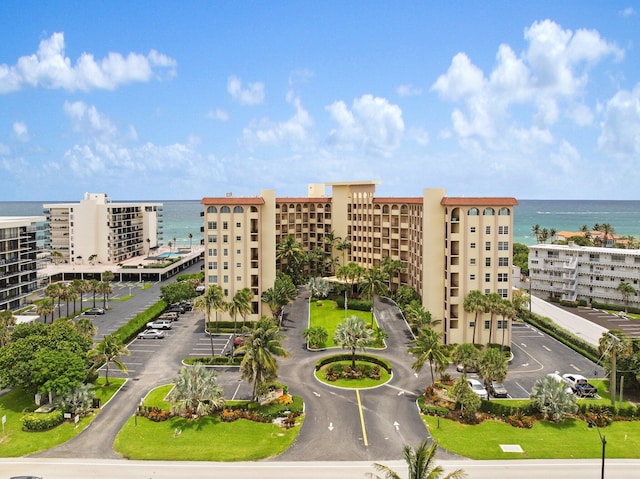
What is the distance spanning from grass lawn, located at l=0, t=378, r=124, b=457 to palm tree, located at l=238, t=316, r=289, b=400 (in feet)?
49.2

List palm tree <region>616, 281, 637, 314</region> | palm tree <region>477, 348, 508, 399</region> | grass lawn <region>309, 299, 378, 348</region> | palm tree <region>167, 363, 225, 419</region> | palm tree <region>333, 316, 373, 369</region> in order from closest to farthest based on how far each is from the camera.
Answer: palm tree <region>167, 363, 225, 419</region> < palm tree <region>477, 348, 508, 399</region> < palm tree <region>333, 316, 373, 369</region> < grass lawn <region>309, 299, 378, 348</region> < palm tree <region>616, 281, 637, 314</region>

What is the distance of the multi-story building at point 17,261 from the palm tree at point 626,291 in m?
104

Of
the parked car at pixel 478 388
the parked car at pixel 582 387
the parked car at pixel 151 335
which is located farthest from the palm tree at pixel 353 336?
the parked car at pixel 151 335

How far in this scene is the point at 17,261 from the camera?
83.2 m

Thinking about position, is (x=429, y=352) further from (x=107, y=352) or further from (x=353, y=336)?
(x=107, y=352)

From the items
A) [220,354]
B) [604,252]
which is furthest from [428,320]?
[604,252]

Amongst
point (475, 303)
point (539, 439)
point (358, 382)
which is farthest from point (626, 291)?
point (358, 382)

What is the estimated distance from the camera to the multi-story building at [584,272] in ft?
294

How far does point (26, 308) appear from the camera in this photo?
278 ft

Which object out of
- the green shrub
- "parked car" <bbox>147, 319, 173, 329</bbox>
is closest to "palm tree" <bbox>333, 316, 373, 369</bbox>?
the green shrub

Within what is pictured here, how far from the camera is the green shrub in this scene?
42938 mm

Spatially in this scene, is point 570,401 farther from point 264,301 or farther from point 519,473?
point 264,301

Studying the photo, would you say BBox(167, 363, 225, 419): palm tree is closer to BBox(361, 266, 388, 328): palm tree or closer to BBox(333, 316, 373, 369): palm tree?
BBox(333, 316, 373, 369): palm tree

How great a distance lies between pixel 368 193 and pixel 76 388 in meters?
65.8
